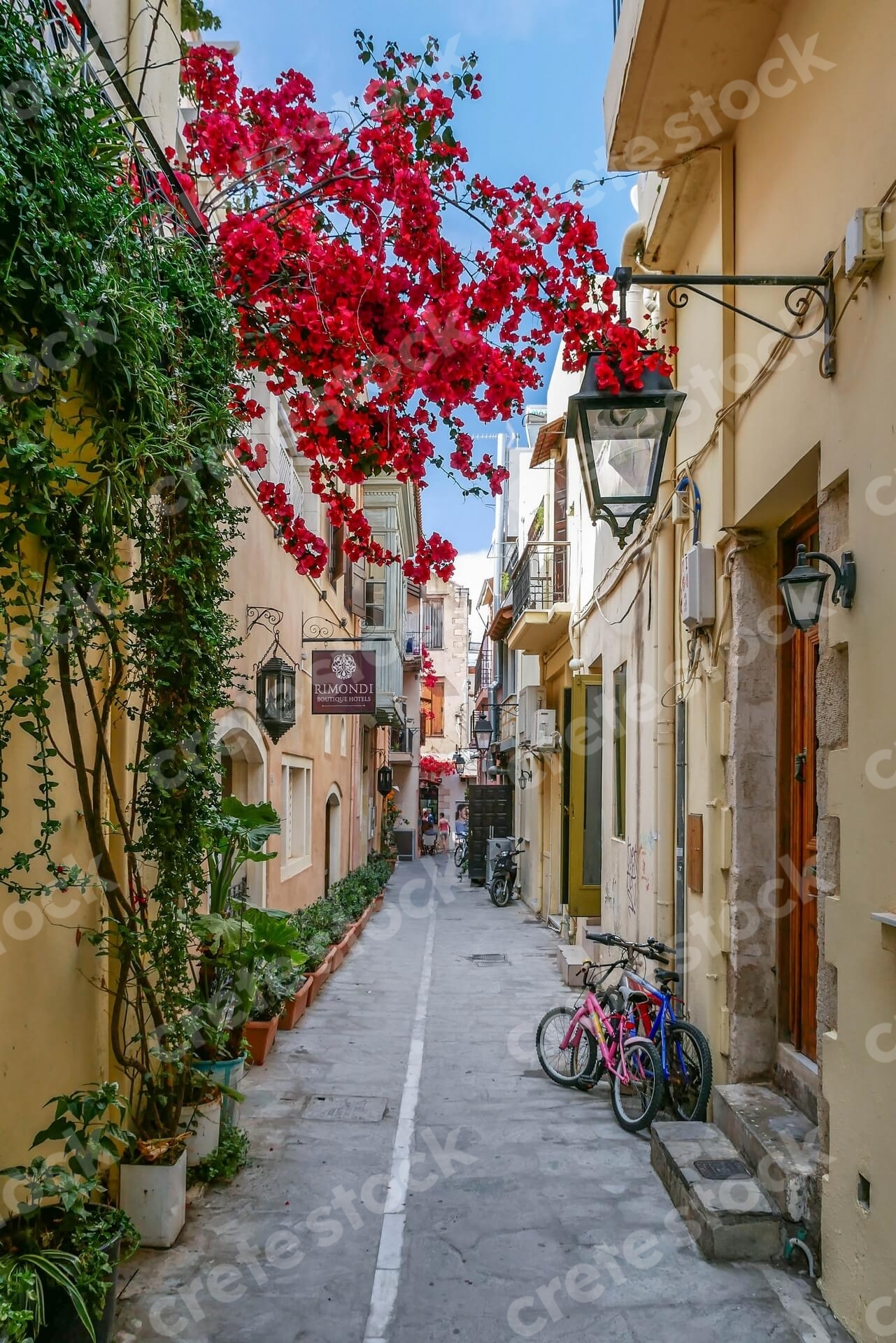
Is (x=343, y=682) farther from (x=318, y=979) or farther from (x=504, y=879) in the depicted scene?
(x=504, y=879)

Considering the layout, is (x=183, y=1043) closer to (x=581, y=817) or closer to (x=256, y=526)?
(x=256, y=526)

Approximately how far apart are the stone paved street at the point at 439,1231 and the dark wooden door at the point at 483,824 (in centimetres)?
1629

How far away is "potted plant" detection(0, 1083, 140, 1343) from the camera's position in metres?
3.15

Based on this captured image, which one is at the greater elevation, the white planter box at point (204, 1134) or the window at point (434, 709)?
the window at point (434, 709)

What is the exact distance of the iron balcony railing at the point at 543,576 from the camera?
15.1 meters

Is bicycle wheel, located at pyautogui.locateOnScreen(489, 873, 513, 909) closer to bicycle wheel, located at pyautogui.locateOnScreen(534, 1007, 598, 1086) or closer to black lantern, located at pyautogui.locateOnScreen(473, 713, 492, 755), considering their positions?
black lantern, located at pyautogui.locateOnScreen(473, 713, 492, 755)

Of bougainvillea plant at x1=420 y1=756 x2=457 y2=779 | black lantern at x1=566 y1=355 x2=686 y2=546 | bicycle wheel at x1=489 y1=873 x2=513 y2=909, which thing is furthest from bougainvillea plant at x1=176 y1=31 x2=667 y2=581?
bougainvillea plant at x1=420 y1=756 x2=457 y2=779

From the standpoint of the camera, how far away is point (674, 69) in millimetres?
5418

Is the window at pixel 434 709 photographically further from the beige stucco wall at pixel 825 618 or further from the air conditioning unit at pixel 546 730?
the beige stucco wall at pixel 825 618

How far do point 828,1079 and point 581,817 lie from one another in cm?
751

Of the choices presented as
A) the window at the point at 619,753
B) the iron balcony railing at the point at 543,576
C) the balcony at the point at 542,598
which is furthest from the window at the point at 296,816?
the iron balcony railing at the point at 543,576

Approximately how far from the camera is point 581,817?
11.4 metres

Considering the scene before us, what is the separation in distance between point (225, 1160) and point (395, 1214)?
0.99 m

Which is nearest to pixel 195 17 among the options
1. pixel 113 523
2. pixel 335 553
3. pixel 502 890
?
pixel 113 523
